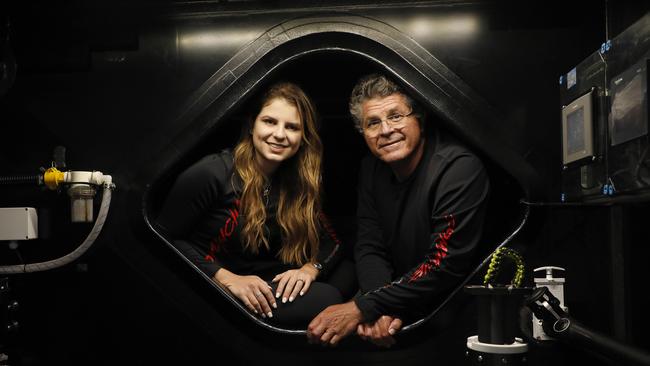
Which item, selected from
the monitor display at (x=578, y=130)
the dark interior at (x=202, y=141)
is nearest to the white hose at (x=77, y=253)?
the dark interior at (x=202, y=141)

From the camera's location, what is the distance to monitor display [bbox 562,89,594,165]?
173 cm

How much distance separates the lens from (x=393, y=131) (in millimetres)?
2246

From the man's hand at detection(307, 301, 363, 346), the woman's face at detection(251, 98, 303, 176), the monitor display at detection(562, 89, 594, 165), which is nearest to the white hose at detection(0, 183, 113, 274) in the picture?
the woman's face at detection(251, 98, 303, 176)

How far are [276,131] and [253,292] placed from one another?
660 millimetres

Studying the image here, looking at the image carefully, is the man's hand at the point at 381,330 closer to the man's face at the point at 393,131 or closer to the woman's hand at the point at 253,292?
the woman's hand at the point at 253,292

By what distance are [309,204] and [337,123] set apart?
21.8 inches

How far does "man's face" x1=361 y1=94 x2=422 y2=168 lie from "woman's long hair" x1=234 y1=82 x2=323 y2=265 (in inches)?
10.6

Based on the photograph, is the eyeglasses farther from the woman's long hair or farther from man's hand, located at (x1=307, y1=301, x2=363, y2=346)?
man's hand, located at (x1=307, y1=301, x2=363, y2=346)

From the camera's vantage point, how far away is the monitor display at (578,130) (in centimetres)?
173

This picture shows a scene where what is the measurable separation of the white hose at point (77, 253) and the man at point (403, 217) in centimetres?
94

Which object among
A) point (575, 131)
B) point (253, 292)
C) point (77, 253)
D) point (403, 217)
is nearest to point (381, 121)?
point (403, 217)

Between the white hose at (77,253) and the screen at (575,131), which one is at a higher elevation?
the screen at (575,131)

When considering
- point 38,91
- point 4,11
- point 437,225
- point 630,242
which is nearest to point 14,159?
point 38,91

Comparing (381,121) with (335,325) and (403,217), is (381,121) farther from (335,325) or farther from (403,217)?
(335,325)
